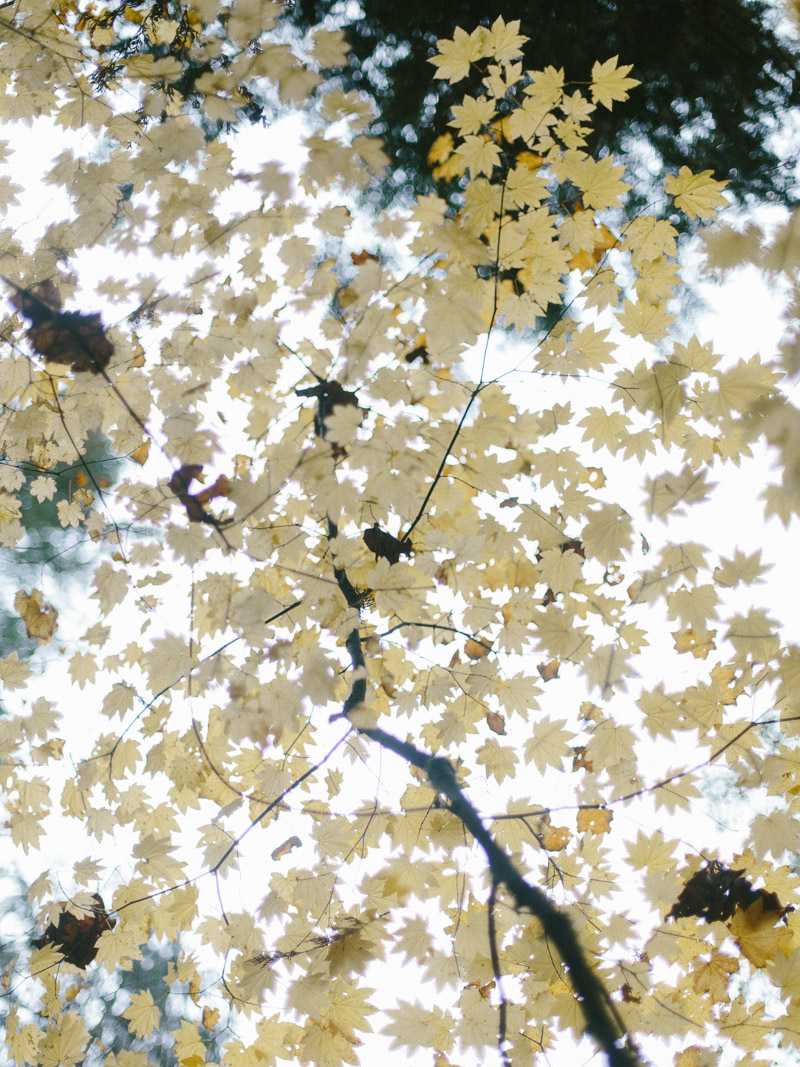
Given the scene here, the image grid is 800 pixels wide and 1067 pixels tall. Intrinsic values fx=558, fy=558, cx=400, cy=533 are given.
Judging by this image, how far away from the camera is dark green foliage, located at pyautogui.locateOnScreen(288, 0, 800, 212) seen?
2.19 meters

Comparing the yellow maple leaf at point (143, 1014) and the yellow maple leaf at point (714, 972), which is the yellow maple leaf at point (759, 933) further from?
the yellow maple leaf at point (143, 1014)

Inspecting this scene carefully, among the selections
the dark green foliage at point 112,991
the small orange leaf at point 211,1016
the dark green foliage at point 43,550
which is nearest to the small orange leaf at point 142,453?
the dark green foliage at point 43,550

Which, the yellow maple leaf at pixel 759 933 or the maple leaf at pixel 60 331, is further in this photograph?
the maple leaf at pixel 60 331

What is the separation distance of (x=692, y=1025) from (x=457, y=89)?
3.82 metres

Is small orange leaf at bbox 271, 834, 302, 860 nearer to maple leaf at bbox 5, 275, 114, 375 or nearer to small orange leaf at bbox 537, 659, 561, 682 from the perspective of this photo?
small orange leaf at bbox 537, 659, 561, 682

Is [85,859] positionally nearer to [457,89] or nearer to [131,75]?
[131,75]


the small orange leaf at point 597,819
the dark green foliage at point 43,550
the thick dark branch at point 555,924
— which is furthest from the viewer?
the dark green foliage at point 43,550

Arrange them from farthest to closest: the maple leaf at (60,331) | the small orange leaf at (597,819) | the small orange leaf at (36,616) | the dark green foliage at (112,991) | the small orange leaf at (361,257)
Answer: the dark green foliage at (112,991)
the small orange leaf at (36,616)
the small orange leaf at (361,257)
the maple leaf at (60,331)
the small orange leaf at (597,819)

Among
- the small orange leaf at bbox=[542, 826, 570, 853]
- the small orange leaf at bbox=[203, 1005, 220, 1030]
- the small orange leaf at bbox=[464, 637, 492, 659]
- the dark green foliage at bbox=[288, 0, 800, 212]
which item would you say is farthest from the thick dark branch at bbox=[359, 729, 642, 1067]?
the dark green foliage at bbox=[288, 0, 800, 212]

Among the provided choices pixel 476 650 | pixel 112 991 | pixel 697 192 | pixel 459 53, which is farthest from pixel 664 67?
pixel 112 991

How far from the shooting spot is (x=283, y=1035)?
80.7 inches

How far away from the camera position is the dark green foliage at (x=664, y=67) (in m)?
2.19

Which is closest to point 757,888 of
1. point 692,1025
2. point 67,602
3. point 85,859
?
point 692,1025

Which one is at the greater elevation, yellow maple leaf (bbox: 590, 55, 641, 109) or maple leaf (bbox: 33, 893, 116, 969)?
yellow maple leaf (bbox: 590, 55, 641, 109)
